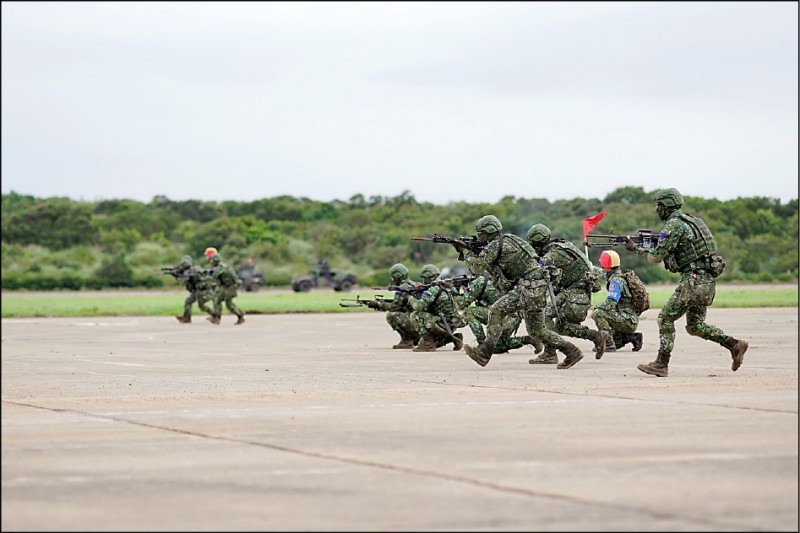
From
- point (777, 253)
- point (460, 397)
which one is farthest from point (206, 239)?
point (460, 397)

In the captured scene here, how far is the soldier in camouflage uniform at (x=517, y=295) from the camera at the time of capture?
17.8 m

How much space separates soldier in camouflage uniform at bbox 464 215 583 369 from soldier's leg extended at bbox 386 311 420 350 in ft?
17.2

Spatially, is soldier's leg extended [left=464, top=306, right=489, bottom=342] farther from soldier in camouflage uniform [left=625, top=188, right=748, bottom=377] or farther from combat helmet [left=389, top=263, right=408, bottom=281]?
soldier in camouflage uniform [left=625, top=188, right=748, bottom=377]

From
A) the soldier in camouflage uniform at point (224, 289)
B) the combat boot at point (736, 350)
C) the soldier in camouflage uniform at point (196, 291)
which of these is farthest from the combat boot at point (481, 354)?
the soldier in camouflage uniform at point (196, 291)

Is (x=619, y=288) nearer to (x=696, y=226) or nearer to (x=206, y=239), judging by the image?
(x=696, y=226)

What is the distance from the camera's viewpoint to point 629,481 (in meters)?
8.71

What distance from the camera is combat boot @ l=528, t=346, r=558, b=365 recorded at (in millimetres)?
19031

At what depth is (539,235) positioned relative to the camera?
20.7 meters

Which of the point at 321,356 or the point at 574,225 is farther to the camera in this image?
the point at 574,225

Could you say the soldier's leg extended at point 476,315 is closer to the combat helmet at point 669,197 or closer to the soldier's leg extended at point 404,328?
the soldier's leg extended at point 404,328

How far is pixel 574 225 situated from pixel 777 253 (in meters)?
13.1

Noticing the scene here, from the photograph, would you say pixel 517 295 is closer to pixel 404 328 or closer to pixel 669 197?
pixel 669 197

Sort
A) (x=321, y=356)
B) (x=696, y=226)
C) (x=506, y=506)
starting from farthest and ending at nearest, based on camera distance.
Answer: (x=321, y=356), (x=696, y=226), (x=506, y=506)

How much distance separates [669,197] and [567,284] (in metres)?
4.85
